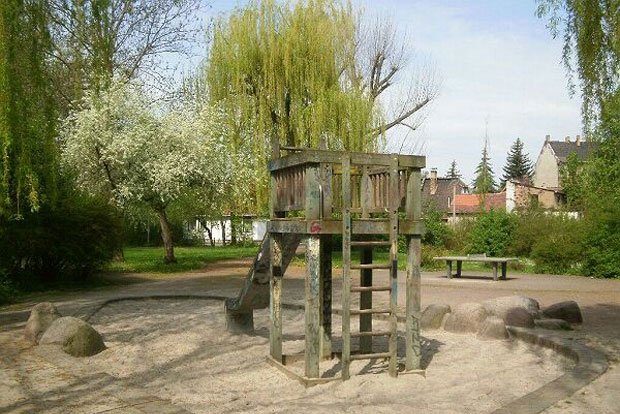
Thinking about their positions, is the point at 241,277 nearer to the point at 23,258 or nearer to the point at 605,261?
the point at 23,258

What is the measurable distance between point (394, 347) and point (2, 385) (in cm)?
391

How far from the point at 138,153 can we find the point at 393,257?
1696 centimetres

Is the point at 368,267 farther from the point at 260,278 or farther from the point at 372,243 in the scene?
the point at 260,278

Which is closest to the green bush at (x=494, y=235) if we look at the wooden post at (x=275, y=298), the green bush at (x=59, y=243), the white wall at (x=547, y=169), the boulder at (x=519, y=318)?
the green bush at (x=59, y=243)

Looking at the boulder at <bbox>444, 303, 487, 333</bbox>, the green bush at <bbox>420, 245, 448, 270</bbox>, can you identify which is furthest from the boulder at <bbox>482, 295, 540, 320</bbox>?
the green bush at <bbox>420, 245, 448, 270</bbox>

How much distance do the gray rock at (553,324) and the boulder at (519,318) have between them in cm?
19

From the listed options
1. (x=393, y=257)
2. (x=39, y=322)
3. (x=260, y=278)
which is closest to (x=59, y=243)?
(x=39, y=322)

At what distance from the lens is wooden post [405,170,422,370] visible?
23.0 ft

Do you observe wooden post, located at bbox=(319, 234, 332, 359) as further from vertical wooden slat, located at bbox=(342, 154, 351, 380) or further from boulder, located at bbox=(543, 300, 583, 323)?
boulder, located at bbox=(543, 300, 583, 323)

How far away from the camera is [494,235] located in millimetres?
25562

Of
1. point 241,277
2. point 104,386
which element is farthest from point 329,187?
point 241,277

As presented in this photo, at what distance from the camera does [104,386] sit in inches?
247

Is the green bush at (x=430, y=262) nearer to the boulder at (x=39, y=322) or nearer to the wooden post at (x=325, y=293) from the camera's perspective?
the wooden post at (x=325, y=293)

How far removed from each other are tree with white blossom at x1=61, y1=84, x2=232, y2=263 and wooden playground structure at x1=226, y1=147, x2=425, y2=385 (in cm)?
1477
